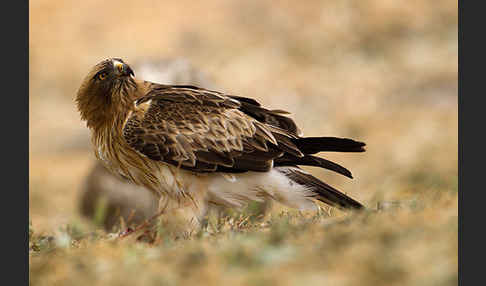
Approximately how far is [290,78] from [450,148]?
5753mm

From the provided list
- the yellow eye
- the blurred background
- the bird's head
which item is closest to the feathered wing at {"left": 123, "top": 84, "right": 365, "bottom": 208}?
the bird's head

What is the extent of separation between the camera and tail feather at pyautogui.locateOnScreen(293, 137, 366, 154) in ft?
18.5

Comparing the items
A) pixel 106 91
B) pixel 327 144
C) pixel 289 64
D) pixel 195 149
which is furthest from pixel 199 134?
pixel 289 64

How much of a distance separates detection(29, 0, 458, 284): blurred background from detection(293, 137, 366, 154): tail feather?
235 inches

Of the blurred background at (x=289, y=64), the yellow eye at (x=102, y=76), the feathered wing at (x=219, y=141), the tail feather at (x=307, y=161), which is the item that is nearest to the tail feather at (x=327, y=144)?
the feathered wing at (x=219, y=141)

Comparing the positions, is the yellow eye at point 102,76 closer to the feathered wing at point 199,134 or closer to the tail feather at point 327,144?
the feathered wing at point 199,134

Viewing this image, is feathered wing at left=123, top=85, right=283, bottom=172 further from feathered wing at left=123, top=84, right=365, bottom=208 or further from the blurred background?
the blurred background

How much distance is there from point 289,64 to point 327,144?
12.4 meters

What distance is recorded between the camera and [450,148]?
12.2 metres

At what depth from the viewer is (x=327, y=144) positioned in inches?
223

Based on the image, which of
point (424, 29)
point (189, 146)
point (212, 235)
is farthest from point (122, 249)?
point (424, 29)

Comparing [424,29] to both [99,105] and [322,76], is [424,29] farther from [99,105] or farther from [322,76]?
[99,105]

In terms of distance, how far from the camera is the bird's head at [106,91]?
5805 millimetres

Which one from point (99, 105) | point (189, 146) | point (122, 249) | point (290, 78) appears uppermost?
point (290, 78)
